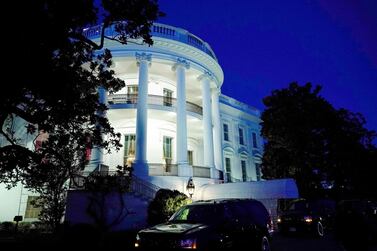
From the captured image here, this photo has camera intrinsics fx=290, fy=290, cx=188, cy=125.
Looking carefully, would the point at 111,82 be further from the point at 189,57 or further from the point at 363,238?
the point at 189,57

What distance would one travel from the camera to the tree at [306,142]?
80.6 feet

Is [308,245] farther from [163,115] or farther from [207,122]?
Result: [163,115]

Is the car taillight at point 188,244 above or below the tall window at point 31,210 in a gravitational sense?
below

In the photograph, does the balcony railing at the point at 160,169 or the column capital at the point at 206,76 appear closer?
the balcony railing at the point at 160,169

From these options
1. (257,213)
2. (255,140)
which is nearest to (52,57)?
(257,213)

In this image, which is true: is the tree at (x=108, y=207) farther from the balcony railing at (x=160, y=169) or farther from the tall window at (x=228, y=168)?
the tall window at (x=228, y=168)

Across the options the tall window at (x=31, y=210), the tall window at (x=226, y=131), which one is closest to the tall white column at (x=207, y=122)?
the tall window at (x=226, y=131)

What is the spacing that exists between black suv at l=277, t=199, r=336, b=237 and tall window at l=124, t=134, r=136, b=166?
39.6 ft

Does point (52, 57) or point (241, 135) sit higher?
point (241, 135)

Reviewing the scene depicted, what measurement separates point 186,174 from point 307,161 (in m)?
11.2

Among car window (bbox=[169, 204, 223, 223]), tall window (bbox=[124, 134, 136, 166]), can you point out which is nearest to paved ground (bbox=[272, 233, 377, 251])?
car window (bbox=[169, 204, 223, 223])

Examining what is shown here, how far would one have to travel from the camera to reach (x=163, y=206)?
1591 cm

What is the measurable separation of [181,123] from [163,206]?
264 inches

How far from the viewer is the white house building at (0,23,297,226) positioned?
1952cm
